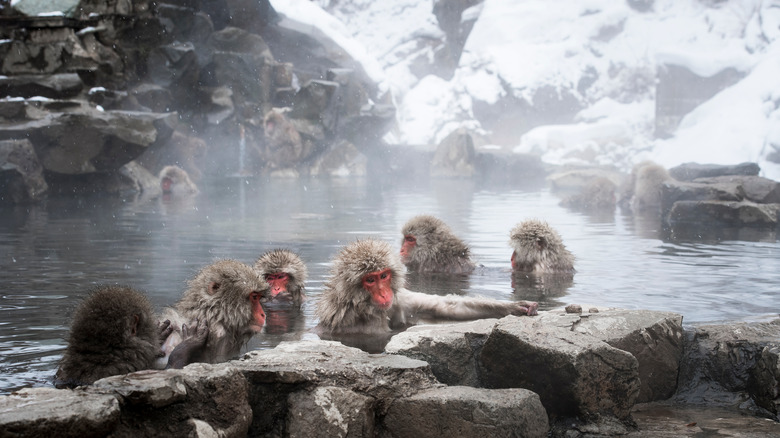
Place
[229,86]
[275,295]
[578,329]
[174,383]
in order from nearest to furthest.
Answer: [174,383], [578,329], [275,295], [229,86]

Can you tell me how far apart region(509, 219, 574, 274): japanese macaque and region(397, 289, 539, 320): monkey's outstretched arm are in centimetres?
175

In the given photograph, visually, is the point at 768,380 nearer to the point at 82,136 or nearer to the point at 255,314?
the point at 255,314

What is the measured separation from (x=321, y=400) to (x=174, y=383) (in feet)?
1.51

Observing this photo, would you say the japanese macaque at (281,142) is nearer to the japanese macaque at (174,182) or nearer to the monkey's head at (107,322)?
the japanese macaque at (174,182)

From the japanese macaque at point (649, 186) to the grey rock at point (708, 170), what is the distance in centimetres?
189

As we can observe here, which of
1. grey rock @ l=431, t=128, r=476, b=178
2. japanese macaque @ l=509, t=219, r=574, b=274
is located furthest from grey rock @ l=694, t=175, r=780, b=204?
grey rock @ l=431, t=128, r=476, b=178

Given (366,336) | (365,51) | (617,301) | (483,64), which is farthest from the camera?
(483,64)

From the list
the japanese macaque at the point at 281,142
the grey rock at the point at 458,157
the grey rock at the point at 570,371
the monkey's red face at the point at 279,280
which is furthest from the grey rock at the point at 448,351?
the grey rock at the point at 458,157

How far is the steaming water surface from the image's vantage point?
418 cm

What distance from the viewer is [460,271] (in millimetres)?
5703

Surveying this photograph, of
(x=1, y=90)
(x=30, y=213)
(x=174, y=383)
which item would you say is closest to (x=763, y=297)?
(x=174, y=383)

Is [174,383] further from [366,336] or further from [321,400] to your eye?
[366,336]

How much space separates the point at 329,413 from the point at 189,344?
0.97 m

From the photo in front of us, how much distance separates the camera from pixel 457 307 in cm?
388
